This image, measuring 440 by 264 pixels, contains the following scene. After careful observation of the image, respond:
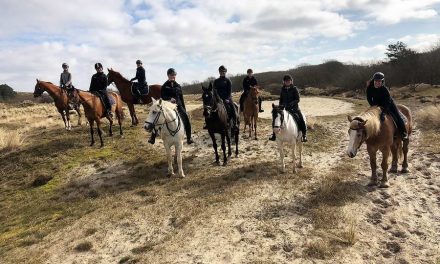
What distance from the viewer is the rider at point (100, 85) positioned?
15.6 meters

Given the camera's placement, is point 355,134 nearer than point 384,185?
Yes

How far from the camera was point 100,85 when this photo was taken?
15.8 m

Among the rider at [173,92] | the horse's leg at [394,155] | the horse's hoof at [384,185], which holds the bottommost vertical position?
the horse's hoof at [384,185]

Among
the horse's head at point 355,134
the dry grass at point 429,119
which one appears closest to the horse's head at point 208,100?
the horse's head at point 355,134

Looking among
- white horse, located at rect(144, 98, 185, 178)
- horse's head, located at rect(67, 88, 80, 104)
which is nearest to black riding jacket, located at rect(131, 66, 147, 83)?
horse's head, located at rect(67, 88, 80, 104)

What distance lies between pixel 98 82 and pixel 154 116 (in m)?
6.76

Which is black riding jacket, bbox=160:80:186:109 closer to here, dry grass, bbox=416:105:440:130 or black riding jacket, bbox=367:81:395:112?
Answer: black riding jacket, bbox=367:81:395:112

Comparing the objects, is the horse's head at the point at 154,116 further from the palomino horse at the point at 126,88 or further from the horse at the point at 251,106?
the palomino horse at the point at 126,88

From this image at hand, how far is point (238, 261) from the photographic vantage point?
21.4 feet

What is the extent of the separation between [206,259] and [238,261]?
1.98ft

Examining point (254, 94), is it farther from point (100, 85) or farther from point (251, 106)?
point (100, 85)

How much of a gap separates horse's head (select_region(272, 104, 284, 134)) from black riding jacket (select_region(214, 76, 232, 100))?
10.1 feet

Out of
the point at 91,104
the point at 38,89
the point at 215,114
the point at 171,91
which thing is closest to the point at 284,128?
the point at 215,114

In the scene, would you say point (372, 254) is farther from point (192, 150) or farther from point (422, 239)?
point (192, 150)
